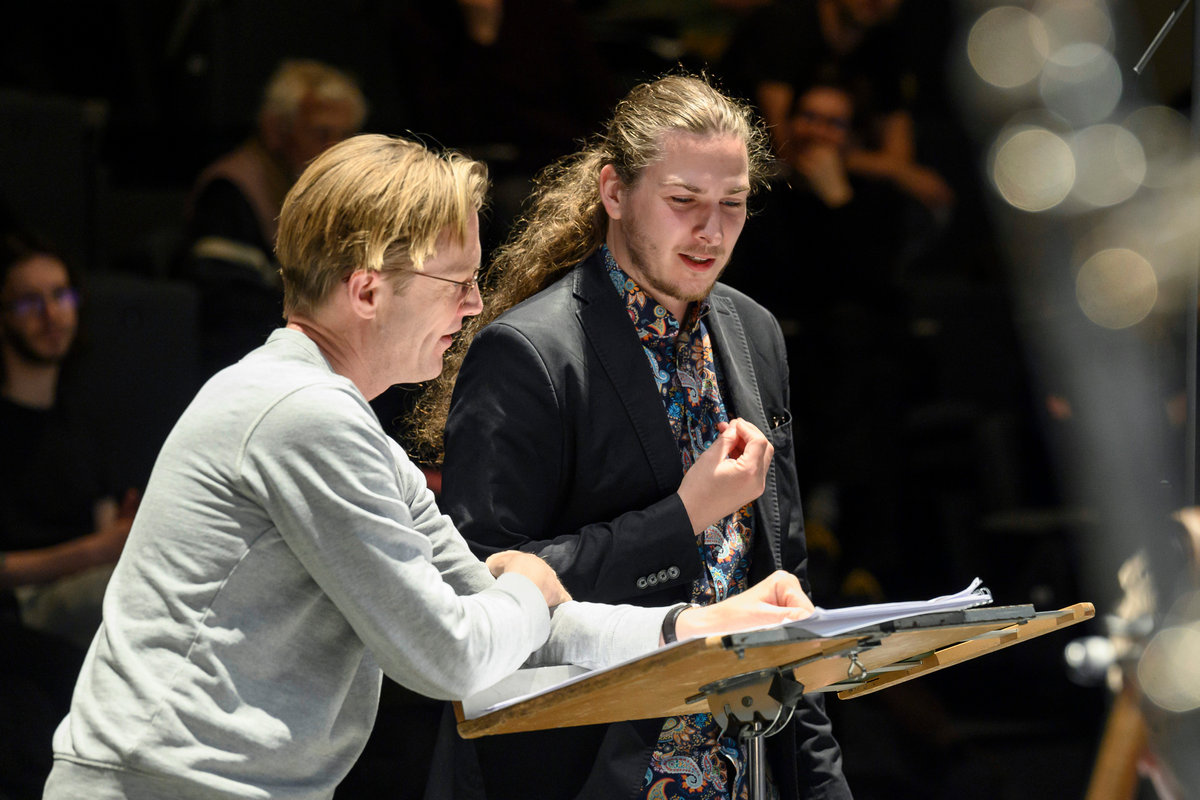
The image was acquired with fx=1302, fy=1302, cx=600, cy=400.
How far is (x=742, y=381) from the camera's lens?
1821 mm

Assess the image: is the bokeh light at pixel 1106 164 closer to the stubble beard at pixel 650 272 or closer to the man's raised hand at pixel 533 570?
the stubble beard at pixel 650 272

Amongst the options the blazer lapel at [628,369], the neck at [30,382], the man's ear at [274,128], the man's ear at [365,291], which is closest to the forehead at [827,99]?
the man's ear at [274,128]

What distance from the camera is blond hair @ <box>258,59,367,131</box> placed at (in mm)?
3057

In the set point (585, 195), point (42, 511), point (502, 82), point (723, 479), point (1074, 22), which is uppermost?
point (1074, 22)

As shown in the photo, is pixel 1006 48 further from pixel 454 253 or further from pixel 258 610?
A: pixel 258 610

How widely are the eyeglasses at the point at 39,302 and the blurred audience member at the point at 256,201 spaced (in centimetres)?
25

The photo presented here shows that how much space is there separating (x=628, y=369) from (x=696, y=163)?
29cm

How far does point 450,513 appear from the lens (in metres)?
1.65

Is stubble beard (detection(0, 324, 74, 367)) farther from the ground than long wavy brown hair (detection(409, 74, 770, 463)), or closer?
closer

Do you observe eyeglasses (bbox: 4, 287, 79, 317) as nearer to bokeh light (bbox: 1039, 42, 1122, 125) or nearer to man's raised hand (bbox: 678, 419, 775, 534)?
man's raised hand (bbox: 678, 419, 775, 534)

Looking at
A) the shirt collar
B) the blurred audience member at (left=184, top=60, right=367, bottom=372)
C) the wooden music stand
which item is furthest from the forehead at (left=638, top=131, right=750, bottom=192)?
the blurred audience member at (left=184, top=60, right=367, bottom=372)

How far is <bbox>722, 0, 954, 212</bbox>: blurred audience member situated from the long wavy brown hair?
1435mm

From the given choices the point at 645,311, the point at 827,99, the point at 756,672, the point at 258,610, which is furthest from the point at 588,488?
the point at 827,99

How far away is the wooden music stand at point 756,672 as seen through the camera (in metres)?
1.09
